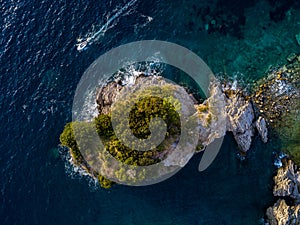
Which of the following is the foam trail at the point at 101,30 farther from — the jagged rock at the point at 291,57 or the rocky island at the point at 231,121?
the jagged rock at the point at 291,57

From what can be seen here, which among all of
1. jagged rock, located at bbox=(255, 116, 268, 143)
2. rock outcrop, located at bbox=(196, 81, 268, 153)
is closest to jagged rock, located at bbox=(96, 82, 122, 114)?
rock outcrop, located at bbox=(196, 81, 268, 153)

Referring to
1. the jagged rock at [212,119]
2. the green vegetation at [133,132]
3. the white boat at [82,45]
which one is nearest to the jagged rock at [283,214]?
the jagged rock at [212,119]

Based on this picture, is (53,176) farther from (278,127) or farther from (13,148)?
(278,127)

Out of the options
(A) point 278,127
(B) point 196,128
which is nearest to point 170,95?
(B) point 196,128

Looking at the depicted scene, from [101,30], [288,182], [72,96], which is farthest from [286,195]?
[101,30]

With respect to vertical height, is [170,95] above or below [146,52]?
below

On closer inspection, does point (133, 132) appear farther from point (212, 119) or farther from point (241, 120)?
point (241, 120)

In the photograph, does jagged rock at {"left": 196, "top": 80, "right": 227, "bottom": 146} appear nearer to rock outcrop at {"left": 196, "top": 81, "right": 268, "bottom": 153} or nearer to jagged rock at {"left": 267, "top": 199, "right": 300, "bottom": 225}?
rock outcrop at {"left": 196, "top": 81, "right": 268, "bottom": 153}
